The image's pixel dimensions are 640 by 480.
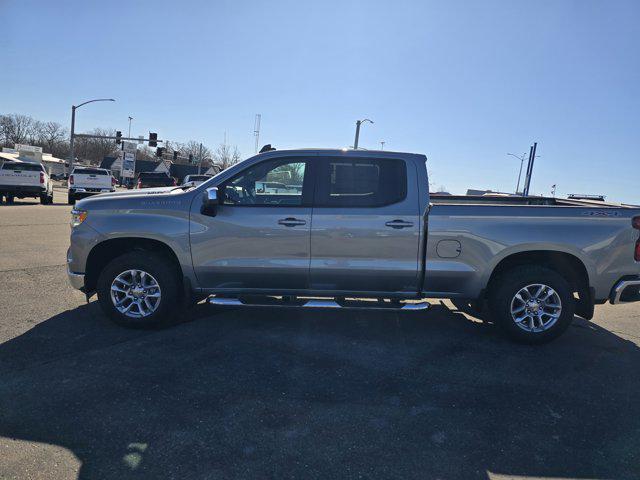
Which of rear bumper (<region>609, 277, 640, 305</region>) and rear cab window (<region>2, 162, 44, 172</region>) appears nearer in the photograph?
rear bumper (<region>609, 277, 640, 305</region>)

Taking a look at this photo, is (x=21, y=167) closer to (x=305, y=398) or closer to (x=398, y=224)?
(x=398, y=224)

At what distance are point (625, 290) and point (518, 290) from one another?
1093 millimetres

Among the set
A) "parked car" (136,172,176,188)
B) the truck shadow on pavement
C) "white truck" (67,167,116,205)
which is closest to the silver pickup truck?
the truck shadow on pavement

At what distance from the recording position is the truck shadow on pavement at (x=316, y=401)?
9.20ft

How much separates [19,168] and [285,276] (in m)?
18.8

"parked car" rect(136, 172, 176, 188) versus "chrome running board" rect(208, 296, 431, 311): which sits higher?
"parked car" rect(136, 172, 176, 188)

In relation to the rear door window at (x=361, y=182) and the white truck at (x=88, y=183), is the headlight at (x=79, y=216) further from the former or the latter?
the white truck at (x=88, y=183)

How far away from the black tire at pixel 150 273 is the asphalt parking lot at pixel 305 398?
0.45ft

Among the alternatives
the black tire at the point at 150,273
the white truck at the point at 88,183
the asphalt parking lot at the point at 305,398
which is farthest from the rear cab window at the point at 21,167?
the black tire at the point at 150,273

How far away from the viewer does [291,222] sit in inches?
188

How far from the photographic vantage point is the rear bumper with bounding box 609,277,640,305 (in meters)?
4.84

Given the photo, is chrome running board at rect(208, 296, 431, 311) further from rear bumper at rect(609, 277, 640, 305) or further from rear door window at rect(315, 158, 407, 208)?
rear bumper at rect(609, 277, 640, 305)

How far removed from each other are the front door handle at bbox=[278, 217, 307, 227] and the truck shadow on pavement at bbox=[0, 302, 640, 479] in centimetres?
118

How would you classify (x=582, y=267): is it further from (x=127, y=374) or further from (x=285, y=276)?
(x=127, y=374)
